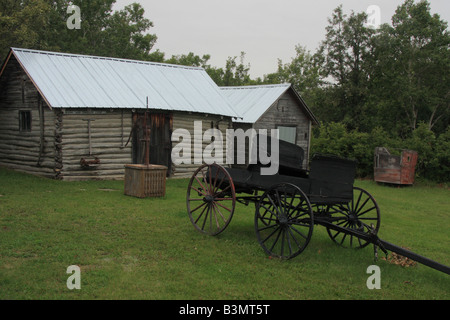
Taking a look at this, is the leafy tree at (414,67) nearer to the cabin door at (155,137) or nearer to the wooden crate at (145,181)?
the cabin door at (155,137)

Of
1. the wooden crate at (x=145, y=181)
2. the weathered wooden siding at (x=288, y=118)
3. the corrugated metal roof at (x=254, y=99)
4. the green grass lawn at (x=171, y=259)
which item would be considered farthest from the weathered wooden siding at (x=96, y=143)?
the weathered wooden siding at (x=288, y=118)

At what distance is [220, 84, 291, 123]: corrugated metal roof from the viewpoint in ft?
82.3

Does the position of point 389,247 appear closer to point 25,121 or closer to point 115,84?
point 115,84

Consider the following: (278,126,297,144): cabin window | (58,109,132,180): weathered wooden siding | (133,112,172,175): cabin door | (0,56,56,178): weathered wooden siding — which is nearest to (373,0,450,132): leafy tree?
(278,126,297,144): cabin window

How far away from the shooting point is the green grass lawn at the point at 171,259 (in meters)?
6.14

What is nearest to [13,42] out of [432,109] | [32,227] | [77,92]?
[77,92]

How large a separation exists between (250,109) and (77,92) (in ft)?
35.3

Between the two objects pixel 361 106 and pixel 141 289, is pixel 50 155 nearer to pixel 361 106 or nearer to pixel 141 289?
pixel 141 289

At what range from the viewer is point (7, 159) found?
779 inches

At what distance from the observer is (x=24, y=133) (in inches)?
739

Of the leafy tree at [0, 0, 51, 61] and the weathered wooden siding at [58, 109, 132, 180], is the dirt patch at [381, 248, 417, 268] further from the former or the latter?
the leafy tree at [0, 0, 51, 61]

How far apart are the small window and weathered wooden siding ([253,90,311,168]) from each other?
1168 cm

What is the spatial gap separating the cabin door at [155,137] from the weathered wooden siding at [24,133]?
3.26 m

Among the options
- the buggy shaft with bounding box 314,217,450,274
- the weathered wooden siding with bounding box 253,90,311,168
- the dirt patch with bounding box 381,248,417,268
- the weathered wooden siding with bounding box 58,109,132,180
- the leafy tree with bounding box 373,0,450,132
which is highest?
the leafy tree with bounding box 373,0,450,132
